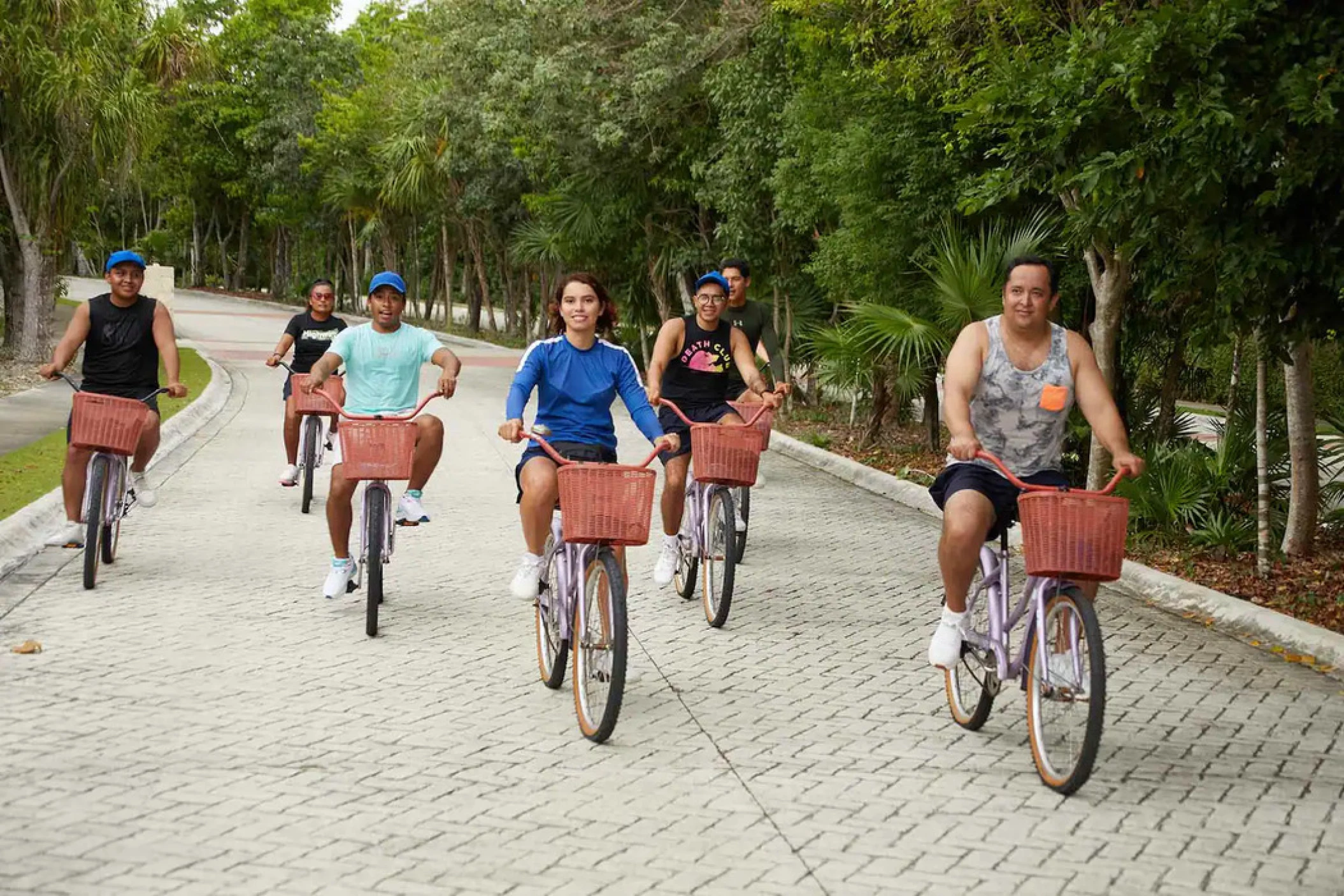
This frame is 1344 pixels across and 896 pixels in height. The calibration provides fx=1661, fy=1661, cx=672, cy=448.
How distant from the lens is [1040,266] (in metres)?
6.62

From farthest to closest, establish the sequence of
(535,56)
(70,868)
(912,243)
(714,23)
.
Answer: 1. (535,56)
2. (714,23)
3. (912,243)
4. (70,868)

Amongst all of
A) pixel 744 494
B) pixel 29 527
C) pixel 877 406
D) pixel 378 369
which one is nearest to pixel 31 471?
pixel 29 527

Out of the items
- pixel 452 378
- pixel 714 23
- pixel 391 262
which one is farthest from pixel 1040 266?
pixel 391 262

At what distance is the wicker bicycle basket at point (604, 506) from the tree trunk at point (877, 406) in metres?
13.6

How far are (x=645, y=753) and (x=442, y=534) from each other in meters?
6.33

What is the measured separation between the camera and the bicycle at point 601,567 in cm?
648

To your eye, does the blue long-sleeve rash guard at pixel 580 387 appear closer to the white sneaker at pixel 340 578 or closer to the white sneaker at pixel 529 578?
the white sneaker at pixel 529 578

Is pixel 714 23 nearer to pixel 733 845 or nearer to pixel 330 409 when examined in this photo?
pixel 330 409

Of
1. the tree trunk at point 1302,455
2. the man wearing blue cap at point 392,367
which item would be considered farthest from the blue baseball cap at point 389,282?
the tree trunk at point 1302,455

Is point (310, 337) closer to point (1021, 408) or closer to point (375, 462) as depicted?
point (375, 462)

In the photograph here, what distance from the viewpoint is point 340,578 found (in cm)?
915

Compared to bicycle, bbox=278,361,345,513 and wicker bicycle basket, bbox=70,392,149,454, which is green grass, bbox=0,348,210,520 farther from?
wicker bicycle basket, bbox=70,392,149,454

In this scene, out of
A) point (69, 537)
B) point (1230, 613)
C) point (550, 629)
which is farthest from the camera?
point (69, 537)

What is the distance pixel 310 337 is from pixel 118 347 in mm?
4388
